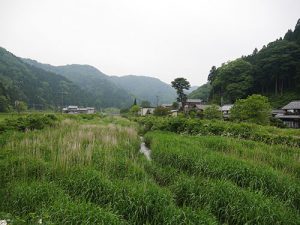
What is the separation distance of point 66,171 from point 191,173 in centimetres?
454

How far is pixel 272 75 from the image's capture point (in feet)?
189

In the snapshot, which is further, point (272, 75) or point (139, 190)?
point (272, 75)

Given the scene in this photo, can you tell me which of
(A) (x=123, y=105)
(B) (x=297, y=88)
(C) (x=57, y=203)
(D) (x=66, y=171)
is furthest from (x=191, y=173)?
(A) (x=123, y=105)

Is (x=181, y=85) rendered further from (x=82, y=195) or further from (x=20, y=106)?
(x=82, y=195)

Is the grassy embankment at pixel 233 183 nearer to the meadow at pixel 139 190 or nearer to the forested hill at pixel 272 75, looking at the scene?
the meadow at pixel 139 190

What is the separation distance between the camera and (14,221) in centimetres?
361

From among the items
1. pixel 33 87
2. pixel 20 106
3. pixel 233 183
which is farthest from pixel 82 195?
pixel 33 87

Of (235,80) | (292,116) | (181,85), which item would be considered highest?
(235,80)

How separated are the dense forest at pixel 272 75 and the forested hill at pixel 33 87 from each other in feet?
202

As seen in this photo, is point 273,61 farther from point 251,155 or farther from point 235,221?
point 235,221

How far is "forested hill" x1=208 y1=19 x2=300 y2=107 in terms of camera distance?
177 ft

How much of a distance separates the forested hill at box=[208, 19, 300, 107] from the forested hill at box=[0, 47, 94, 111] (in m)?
62.0

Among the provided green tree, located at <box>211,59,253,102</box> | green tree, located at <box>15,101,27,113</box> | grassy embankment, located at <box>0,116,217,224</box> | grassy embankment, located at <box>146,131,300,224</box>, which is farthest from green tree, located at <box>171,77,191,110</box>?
grassy embankment, located at <box>0,116,217,224</box>

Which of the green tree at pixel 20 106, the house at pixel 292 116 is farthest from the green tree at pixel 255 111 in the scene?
the green tree at pixel 20 106
